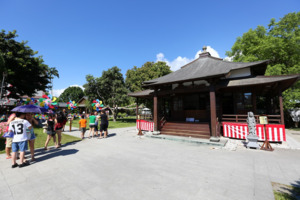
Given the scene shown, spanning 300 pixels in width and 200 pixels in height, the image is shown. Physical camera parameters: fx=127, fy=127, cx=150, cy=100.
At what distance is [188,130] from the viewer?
8906mm

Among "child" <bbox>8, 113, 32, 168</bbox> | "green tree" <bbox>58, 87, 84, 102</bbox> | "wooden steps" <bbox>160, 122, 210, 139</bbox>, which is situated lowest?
"wooden steps" <bbox>160, 122, 210, 139</bbox>

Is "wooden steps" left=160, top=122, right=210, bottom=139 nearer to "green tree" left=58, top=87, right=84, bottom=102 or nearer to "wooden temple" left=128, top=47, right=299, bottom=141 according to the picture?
"wooden temple" left=128, top=47, right=299, bottom=141

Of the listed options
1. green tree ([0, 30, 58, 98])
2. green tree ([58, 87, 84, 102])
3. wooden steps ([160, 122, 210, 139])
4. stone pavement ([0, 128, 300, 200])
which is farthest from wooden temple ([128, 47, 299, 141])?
green tree ([58, 87, 84, 102])

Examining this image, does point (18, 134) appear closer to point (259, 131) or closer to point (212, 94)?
point (212, 94)

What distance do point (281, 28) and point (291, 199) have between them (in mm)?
21790

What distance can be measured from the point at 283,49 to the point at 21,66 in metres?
30.3

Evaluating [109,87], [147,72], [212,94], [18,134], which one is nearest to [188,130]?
[212,94]

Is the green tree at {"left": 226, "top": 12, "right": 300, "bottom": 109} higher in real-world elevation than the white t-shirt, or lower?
higher

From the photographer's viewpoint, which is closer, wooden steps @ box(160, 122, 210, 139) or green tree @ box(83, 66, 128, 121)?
wooden steps @ box(160, 122, 210, 139)

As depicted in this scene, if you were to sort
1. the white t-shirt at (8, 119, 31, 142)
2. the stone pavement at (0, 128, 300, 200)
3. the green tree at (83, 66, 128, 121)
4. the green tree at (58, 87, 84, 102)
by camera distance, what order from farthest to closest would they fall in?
the green tree at (58, 87, 84, 102)
the green tree at (83, 66, 128, 121)
the white t-shirt at (8, 119, 31, 142)
the stone pavement at (0, 128, 300, 200)

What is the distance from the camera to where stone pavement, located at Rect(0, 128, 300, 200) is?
282 cm

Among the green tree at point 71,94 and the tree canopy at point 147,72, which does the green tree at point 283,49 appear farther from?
the green tree at point 71,94

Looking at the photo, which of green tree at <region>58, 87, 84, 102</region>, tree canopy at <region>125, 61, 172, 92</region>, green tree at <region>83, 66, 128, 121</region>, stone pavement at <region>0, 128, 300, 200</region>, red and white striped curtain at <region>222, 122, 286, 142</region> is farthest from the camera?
green tree at <region>58, 87, 84, 102</region>

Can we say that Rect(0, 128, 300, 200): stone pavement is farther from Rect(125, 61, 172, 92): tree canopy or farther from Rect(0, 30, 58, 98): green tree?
Rect(125, 61, 172, 92): tree canopy
